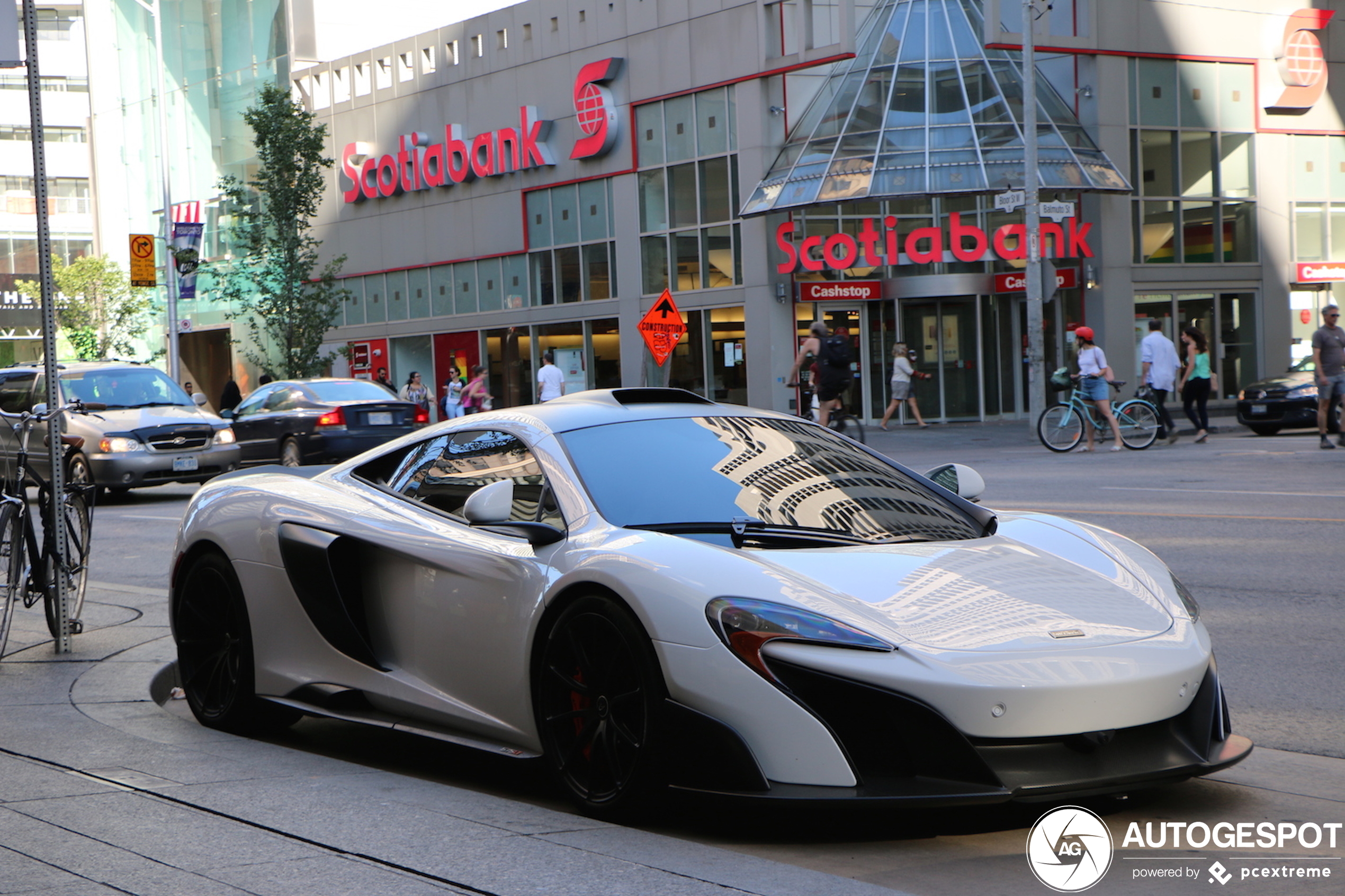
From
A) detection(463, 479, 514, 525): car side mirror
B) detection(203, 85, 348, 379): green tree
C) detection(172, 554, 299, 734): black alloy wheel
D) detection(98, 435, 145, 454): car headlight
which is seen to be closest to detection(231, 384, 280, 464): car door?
detection(98, 435, 145, 454): car headlight

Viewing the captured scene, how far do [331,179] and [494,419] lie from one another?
4300 centimetres

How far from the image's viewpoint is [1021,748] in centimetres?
380


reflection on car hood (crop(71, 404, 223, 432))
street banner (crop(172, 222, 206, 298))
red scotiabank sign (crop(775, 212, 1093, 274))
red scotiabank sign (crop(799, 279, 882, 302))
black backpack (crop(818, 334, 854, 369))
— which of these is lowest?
reflection on car hood (crop(71, 404, 223, 432))

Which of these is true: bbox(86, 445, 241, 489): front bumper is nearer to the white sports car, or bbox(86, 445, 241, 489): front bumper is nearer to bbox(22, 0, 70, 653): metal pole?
bbox(22, 0, 70, 653): metal pole

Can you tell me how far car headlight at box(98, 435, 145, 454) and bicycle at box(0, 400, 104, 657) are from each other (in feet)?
35.2

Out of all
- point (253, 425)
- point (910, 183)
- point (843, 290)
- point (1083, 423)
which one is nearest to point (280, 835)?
point (253, 425)

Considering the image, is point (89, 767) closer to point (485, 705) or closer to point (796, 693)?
point (485, 705)

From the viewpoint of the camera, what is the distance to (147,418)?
18.7 metres

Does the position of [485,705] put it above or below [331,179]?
below

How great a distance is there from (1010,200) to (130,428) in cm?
1598

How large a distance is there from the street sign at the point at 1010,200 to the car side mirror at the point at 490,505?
917 inches

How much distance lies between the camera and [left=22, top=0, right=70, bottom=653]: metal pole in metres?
7.31

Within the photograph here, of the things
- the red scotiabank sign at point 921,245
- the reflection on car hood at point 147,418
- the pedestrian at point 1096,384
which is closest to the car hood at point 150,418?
the reflection on car hood at point 147,418

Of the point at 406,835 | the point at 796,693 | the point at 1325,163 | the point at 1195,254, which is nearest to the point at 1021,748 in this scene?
the point at 796,693
